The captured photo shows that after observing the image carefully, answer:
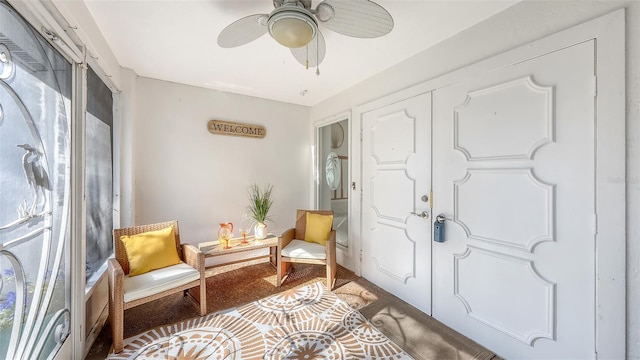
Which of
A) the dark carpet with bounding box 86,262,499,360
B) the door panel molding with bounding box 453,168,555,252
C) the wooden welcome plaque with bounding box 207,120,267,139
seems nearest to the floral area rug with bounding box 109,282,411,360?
the dark carpet with bounding box 86,262,499,360

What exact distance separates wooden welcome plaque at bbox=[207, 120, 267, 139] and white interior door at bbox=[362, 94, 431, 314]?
1.54 m

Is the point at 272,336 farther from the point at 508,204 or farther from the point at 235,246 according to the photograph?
the point at 508,204

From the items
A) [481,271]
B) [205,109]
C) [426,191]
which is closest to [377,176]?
[426,191]

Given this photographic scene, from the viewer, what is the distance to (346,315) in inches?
84.4

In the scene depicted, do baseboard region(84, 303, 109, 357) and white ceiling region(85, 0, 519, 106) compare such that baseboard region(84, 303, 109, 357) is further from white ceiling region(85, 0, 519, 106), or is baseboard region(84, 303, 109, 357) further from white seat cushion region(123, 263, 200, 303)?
white ceiling region(85, 0, 519, 106)

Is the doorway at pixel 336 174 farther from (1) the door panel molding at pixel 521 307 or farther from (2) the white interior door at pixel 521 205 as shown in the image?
(1) the door panel molding at pixel 521 307

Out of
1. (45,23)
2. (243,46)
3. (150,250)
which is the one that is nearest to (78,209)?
(150,250)

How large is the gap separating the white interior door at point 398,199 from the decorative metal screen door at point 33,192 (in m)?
2.52

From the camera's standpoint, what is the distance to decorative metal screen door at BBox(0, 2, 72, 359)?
1.03 meters

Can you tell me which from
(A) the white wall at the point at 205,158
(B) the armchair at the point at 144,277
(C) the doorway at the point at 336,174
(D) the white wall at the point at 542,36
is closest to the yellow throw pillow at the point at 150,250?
(B) the armchair at the point at 144,277

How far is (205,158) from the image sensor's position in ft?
10.2

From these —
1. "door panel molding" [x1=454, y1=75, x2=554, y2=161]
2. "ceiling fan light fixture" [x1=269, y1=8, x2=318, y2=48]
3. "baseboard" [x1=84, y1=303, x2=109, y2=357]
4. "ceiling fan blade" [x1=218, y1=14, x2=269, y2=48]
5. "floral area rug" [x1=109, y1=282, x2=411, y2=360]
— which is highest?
"ceiling fan blade" [x1=218, y1=14, x2=269, y2=48]

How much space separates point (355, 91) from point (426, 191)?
1.54m

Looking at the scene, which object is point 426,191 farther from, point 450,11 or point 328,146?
point 328,146
